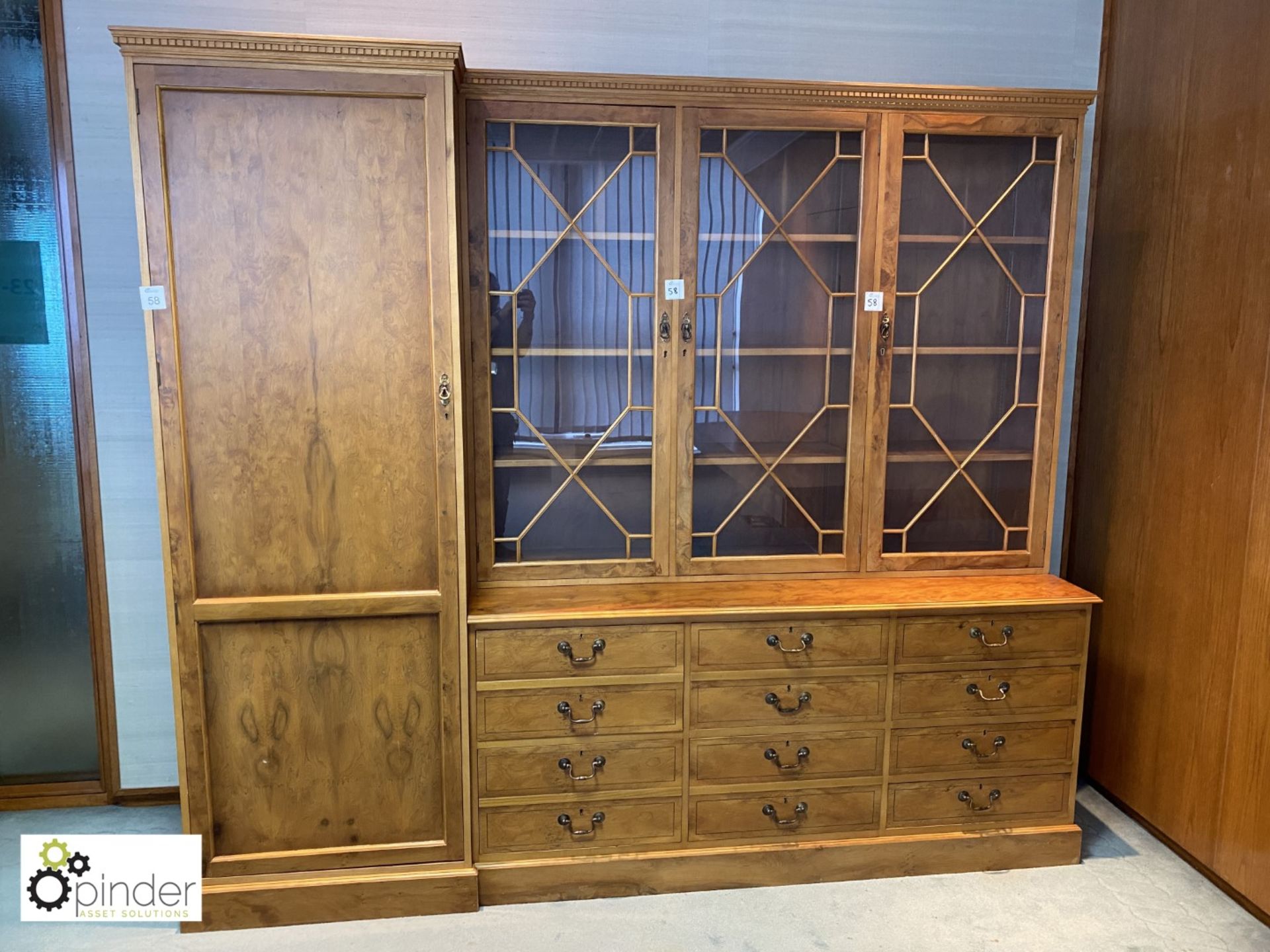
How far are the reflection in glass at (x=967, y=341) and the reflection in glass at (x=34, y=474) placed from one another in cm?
232

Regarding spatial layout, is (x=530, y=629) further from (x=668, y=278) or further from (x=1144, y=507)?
(x=1144, y=507)

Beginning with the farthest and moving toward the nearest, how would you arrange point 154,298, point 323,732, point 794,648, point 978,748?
point 978,748, point 794,648, point 323,732, point 154,298

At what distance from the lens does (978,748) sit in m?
2.42

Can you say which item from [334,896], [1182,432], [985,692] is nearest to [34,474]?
[334,896]

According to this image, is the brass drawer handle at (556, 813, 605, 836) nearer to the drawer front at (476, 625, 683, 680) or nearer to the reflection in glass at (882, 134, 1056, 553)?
the drawer front at (476, 625, 683, 680)

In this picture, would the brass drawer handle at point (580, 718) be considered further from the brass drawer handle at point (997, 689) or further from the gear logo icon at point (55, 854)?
the gear logo icon at point (55, 854)

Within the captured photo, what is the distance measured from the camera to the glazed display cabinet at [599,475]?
2.04m

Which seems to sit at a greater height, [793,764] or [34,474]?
[34,474]

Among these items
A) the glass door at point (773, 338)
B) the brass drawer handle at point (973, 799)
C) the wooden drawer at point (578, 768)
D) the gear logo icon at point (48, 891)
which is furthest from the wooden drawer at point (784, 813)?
the gear logo icon at point (48, 891)

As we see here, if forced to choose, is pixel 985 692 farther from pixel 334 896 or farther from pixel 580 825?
pixel 334 896

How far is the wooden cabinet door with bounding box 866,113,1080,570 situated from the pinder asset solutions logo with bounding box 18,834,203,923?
1.93 m

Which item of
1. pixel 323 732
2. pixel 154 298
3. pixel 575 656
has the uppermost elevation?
pixel 154 298

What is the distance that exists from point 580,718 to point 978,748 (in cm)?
106

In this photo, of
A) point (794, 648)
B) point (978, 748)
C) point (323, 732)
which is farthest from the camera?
point (978, 748)
